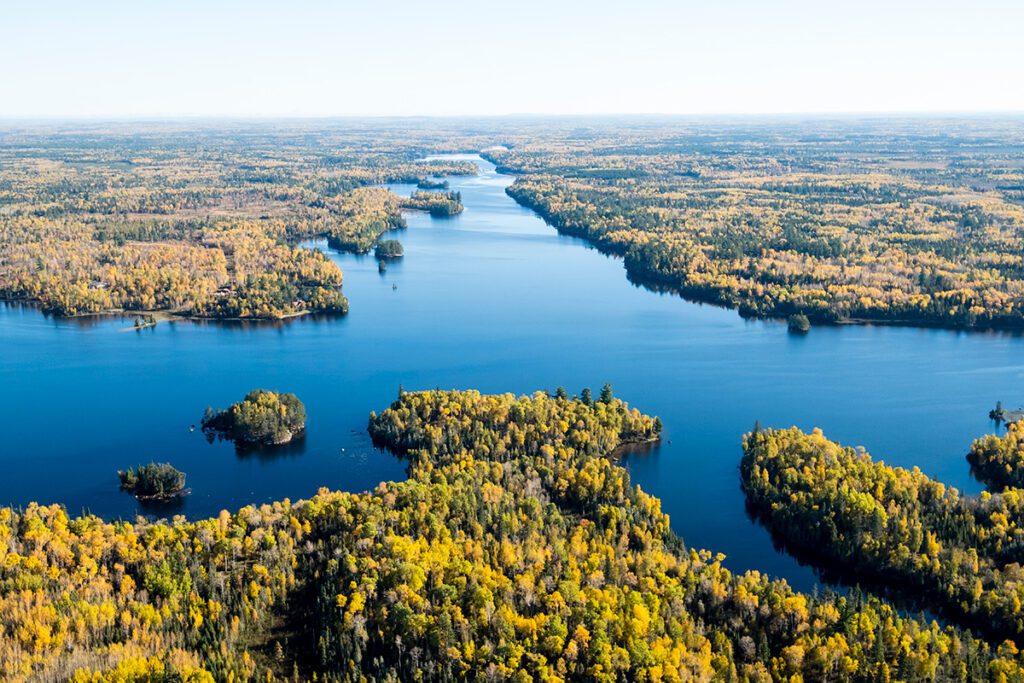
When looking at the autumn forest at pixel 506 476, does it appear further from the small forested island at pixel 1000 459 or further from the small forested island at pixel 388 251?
the small forested island at pixel 388 251

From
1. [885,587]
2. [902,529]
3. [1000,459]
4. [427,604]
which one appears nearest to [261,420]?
[427,604]

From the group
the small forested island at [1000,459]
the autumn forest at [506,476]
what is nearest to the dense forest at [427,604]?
the autumn forest at [506,476]

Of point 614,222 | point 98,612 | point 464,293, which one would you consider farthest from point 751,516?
point 614,222

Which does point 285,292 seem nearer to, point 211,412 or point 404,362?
point 404,362

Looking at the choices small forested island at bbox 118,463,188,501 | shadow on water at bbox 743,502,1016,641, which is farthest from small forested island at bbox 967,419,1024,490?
small forested island at bbox 118,463,188,501

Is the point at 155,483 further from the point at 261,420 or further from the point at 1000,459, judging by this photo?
the point at 1000,459

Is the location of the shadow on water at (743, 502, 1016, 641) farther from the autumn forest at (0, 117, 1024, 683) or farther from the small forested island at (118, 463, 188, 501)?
Answer: the small forested island at (118, 463, 188, 501)

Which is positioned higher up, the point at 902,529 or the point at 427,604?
the point at 902,529
